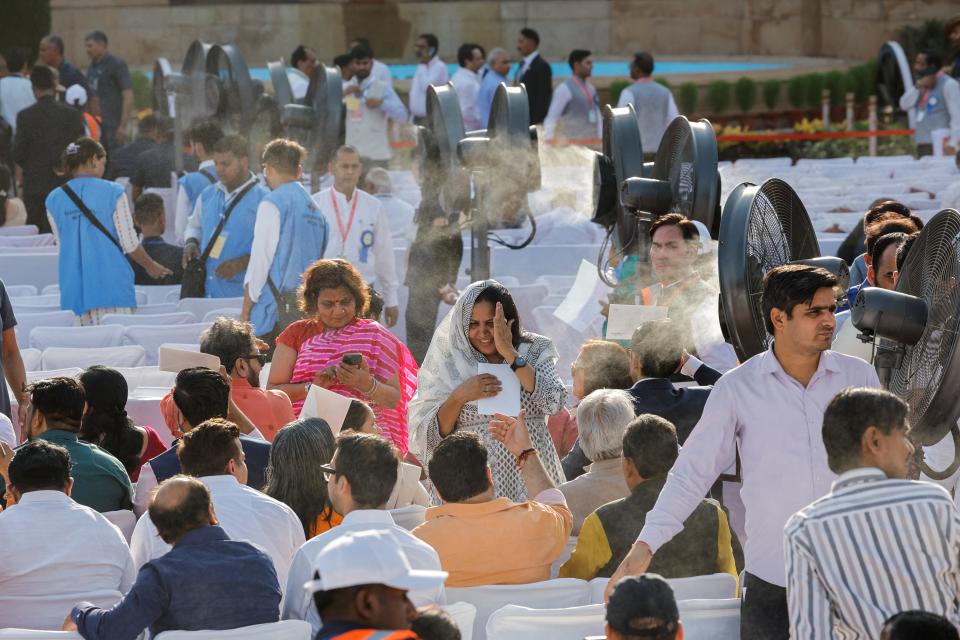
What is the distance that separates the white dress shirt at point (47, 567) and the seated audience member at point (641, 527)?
1.34 metres

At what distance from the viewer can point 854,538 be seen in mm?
3596

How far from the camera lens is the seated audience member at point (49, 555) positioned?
14.9 feet

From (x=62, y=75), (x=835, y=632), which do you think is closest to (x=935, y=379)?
(x=835, y=632)

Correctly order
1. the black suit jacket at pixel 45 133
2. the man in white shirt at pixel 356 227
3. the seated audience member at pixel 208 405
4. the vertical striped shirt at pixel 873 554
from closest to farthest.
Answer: the vertical striped shirt at pixel 873 554 < the seated audience member at pixel 208 405 < the man in white shirt at pixel 356 227 < the black suit jacket at pixel 45 133

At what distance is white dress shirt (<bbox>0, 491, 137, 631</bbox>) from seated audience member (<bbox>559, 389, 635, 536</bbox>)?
1.58 m

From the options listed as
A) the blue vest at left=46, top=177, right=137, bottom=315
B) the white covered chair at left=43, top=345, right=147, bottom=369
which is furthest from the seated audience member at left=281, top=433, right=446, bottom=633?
the blue vest at left=46, top=177, right=137, bottom=315

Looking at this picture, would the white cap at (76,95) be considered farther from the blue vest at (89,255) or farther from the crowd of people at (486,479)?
the crowd of people at (486,479)

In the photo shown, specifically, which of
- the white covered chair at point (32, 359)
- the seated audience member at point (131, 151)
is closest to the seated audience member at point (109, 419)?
the white covered chair at point (32, 359)

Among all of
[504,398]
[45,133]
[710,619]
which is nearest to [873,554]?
[710,619]

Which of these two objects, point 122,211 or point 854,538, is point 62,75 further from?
point 854,538

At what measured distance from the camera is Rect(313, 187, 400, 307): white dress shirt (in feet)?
31.0

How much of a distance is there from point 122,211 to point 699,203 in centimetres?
348

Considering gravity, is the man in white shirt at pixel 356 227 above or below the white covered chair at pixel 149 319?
above

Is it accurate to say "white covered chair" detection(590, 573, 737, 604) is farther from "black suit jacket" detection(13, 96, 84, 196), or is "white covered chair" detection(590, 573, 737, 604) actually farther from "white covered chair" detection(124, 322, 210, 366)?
"black suit jacket" detection(13, 96, 84, 196)
